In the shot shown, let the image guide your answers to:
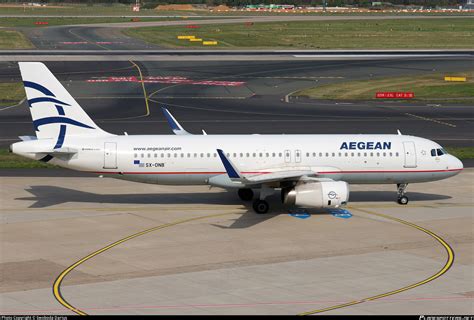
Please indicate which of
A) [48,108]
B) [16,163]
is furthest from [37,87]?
[16,163]

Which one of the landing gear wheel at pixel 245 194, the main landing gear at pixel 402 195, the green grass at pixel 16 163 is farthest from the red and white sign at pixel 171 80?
the main landing gear at pixel 402 195

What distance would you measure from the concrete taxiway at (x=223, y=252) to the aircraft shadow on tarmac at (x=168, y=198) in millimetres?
127

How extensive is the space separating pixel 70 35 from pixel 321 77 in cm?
8501

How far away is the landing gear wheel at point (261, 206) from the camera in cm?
Result: 5171

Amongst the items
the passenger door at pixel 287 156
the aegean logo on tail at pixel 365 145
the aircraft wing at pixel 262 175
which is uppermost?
the aegean logo on tail at pixel 365 145

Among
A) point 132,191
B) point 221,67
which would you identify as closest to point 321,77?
point 221,67

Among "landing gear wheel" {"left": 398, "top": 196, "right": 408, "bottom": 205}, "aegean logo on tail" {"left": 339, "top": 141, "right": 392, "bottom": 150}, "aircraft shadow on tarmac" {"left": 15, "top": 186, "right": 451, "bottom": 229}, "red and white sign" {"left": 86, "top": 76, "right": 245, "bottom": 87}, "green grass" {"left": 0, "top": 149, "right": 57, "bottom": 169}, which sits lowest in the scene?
"green grass" {"left": 0, "top": 149, "right": 57, "bottom": 169}

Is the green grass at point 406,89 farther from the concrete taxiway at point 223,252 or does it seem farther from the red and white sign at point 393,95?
the concrete taxiway at point 223,252

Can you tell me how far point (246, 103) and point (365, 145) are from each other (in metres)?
46.4

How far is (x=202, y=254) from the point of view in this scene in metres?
42.8

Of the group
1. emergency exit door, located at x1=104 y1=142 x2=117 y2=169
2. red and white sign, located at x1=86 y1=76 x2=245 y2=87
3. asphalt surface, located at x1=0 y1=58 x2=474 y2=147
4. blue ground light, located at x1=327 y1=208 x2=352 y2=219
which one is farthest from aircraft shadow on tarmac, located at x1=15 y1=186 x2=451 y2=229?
red and white sign, located at x1=86 y1=76 x2=245 y2=87

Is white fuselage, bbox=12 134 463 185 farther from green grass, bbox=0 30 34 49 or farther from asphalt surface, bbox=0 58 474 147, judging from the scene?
green grass, bbox=0 30 34 49

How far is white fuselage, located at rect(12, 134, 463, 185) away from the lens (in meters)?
51.8

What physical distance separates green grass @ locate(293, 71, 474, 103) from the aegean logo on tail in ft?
162
